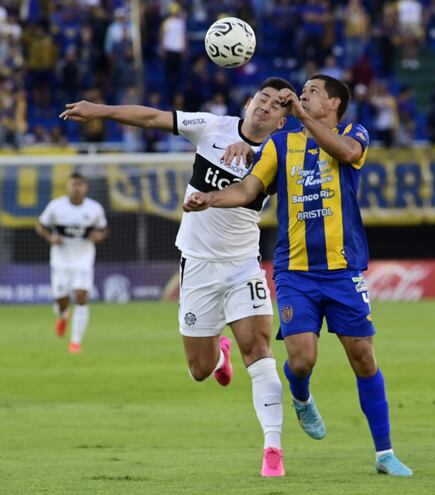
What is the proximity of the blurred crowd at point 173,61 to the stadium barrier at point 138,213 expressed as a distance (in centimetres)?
75

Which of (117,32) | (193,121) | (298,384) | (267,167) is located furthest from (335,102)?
(117,32)

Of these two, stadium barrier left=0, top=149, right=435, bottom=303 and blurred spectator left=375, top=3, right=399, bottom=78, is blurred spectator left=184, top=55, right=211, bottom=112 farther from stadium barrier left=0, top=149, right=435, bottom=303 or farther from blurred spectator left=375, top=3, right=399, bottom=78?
blurred spectator left=375, top=3, right=399, bottom=78

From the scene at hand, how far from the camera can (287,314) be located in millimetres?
8172

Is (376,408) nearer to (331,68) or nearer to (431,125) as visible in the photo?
(431,125)

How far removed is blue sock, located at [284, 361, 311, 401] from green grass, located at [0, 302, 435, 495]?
478 mm

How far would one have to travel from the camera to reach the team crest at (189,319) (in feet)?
30.7

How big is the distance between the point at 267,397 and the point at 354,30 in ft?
81.5

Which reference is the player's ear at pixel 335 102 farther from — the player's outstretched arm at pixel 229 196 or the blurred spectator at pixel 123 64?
the blurred spectator at pixel 123 64

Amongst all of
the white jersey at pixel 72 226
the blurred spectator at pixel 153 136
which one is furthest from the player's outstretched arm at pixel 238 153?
the blurred spectator at pixel 153 136

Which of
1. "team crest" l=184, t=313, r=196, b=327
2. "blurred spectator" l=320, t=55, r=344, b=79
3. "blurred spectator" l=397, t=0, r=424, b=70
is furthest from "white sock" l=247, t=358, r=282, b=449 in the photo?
"blurred spectator" l=397, t=0, r=424, b=70

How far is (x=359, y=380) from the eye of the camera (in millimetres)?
8172

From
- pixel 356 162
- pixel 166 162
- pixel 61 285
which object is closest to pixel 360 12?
pixel 166 162

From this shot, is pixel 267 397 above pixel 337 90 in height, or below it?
below

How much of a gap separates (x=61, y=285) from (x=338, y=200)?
12166 mm
